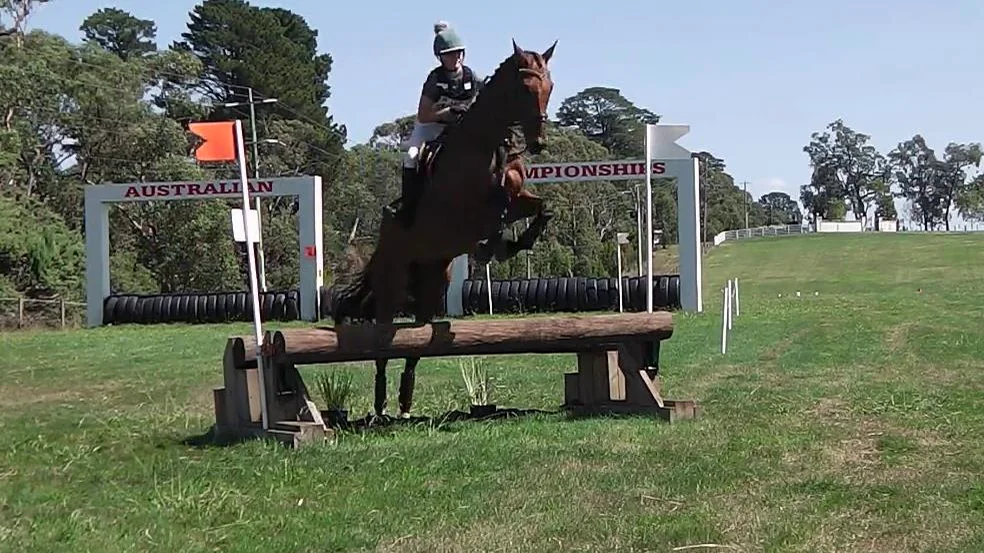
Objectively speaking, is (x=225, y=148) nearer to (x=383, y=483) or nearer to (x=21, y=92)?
(x=383, y=483)

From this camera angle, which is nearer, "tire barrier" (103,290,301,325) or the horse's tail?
the horse's tail

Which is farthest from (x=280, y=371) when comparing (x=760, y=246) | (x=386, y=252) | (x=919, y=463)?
(x=760, y=246)

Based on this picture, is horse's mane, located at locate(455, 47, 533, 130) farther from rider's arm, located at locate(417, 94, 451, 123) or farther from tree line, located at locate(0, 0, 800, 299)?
tree line, located at locate(0, 0, 800, 299)

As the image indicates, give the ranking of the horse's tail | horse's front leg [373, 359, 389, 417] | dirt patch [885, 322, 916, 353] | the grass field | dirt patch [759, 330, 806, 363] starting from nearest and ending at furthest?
1. the grass field
2. the horse's tail
3. horse's front leg [373, 359, 389, 417]
4. dirt patch [759, 330, 806, 363]
5. dirt patch [885, 322, 916, 353]

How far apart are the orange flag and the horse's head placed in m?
2.56

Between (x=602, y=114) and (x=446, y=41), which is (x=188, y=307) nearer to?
(x=446, y=41)

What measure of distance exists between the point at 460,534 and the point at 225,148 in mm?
4388

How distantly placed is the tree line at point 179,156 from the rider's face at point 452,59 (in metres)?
17.2

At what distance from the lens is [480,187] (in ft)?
23.2

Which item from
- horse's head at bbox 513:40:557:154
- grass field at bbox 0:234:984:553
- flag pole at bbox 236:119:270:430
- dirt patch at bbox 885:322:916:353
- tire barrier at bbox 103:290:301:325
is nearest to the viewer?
grass field at bbox 0:234:984:553

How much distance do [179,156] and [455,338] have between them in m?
38.1

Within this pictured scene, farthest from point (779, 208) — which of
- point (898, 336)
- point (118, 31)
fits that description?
point (898, 336)

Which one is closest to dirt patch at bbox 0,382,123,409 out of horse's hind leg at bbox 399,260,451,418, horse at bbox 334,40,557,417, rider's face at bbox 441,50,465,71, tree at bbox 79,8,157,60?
horse's hind leg at bbox 399,260,451,418

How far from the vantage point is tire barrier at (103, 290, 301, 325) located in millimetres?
27875
